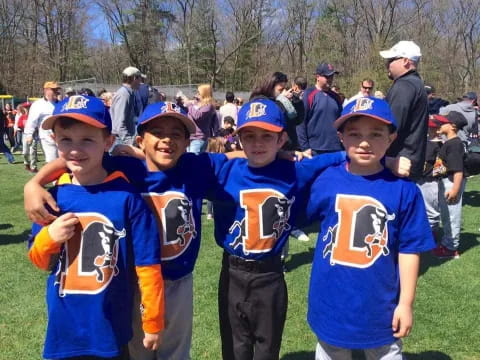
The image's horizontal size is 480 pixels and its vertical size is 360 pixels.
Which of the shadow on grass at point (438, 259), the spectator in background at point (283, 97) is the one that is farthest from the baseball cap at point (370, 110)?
the shadow on grass at point (438, 259)

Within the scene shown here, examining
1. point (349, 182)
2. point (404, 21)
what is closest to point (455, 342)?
point (349, 182)

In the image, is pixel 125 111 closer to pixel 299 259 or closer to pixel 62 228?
pixel 299 259

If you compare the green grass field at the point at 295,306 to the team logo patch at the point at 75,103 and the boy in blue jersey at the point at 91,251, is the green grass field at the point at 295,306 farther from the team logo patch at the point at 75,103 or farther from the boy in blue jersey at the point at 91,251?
the team logo patch at the point at 75,103

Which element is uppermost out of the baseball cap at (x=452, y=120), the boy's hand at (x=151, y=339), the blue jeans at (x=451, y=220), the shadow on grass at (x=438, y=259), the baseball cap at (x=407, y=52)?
the baseball cap at (x=407, y=52)

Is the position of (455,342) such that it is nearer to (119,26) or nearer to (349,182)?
(349,182)

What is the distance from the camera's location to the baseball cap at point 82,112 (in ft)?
6.55

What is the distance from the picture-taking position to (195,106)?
25.9 feet

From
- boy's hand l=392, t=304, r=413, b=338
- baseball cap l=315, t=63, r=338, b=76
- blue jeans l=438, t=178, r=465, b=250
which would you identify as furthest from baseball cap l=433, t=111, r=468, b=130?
boy's hand l=392, t=304, r=413, b=338

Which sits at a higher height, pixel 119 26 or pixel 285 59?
pixel 119 26

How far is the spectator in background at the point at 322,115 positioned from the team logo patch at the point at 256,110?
3766 millimetres

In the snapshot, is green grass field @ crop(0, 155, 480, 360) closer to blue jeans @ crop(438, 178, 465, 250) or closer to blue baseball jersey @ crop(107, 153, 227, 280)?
blue jeans @ crop(438, 178, 465, 250)

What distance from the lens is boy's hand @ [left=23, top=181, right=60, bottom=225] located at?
198 centimetres

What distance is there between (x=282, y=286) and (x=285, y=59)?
42.1 meters

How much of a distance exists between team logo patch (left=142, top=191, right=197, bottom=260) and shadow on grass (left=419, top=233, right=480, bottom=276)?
363cm
